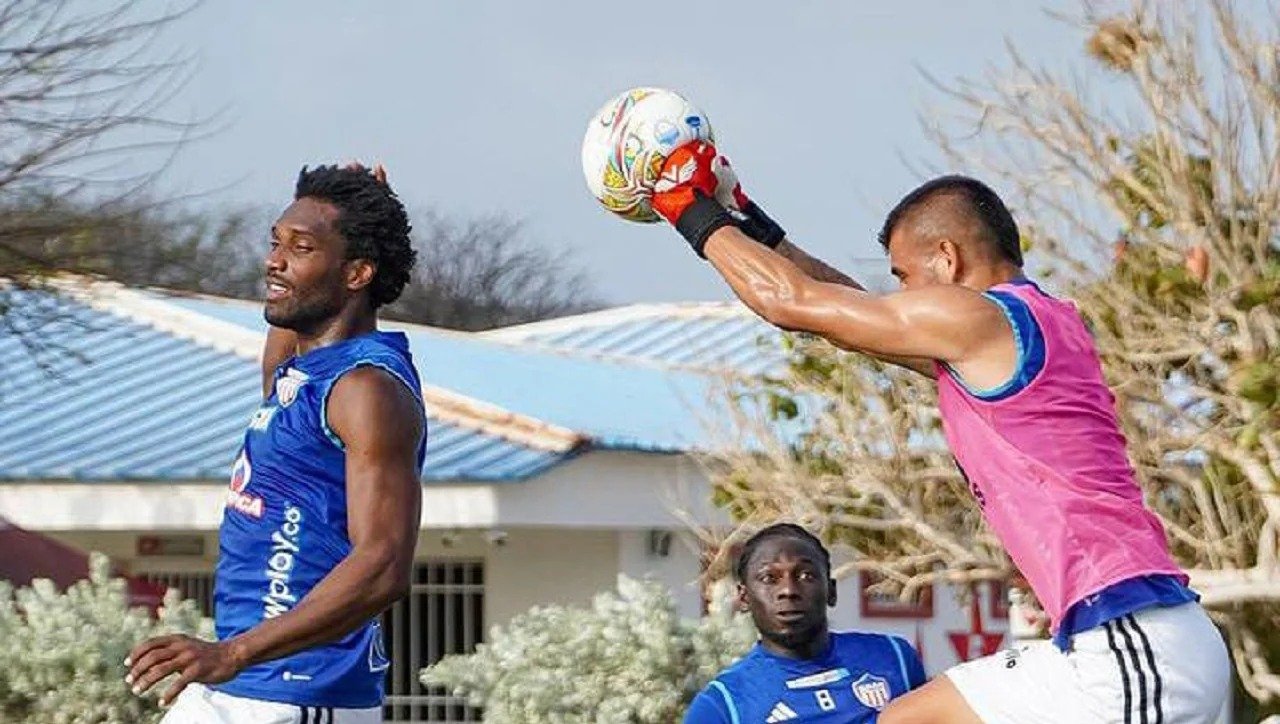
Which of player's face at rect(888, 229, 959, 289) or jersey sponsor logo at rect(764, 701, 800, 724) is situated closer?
player's face at rect(888, 229, 959, 289)

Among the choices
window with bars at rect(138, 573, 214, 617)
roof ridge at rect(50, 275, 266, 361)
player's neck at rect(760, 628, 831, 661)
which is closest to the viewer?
player's neck at rect(760, 628, 831, 661)

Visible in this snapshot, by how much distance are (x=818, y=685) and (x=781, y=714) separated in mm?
153

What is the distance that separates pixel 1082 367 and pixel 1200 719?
73 cm

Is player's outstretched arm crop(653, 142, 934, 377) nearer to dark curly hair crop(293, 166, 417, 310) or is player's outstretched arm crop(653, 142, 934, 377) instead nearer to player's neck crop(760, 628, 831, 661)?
dark curly hair crop(293, 166, 417, 310)

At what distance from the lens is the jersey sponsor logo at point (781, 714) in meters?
6.81

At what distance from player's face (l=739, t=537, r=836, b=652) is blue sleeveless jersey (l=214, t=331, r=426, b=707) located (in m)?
1.79

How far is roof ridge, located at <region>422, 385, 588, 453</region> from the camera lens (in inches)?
792

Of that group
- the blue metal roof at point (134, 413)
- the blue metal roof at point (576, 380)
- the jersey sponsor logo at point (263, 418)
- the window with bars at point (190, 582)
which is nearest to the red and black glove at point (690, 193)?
the jersey sponsor logo at point (263, 418)

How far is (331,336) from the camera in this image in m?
5.68

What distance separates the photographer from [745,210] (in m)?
5.88

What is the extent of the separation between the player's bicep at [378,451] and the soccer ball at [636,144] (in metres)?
0.66

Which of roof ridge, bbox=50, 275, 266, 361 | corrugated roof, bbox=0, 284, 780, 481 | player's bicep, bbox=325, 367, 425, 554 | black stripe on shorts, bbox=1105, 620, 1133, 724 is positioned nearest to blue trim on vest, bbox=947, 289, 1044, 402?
black stripe on shorts, bbox=1105, 620, 1133, 724

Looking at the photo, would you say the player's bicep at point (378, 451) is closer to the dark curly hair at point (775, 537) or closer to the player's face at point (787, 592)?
the player's face at point (787, 592)

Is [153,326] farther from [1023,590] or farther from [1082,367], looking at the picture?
[1082,367]
